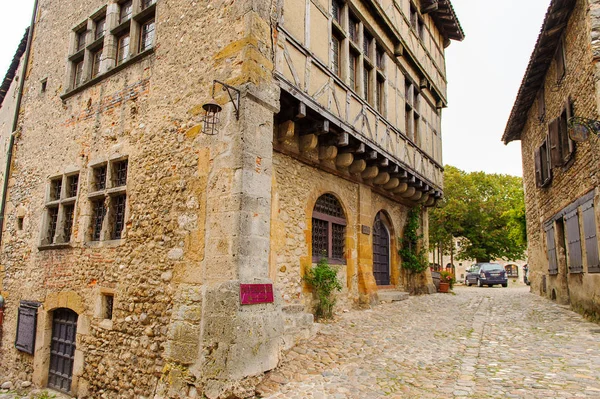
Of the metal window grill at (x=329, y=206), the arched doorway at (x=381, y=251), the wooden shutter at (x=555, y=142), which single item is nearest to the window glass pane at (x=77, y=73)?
the metal window grill at (x=329, y=206)

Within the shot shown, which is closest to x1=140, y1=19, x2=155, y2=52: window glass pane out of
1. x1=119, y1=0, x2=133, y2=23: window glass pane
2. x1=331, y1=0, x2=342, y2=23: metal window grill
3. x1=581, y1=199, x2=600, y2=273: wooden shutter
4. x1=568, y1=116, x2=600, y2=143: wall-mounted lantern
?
x1=119, y1=0, x2=133, y2=23: window glass pane

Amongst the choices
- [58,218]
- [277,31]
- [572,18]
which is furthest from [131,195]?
[572,18]

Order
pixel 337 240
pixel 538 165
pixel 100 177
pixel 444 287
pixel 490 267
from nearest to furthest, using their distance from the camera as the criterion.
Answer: pixel 100 177 < pixel 337 240 < pixel 538 165 < pixel 444 287 < pixel 490 267

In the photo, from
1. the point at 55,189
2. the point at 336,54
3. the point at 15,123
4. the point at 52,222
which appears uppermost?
the point at 336,54

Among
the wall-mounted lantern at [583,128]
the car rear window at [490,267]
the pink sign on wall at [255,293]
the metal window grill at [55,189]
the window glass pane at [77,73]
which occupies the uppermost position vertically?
the window glass pane at [77,73]

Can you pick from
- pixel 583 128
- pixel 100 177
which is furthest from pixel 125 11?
pixel 583 128

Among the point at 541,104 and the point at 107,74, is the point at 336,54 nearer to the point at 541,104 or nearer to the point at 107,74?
the point at 107,74

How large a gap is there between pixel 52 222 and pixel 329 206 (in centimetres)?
542

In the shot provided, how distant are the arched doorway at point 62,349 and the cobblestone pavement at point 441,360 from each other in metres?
4.10

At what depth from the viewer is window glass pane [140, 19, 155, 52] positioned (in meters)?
6.87

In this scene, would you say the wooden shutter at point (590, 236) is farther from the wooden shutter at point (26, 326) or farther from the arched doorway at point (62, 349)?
the wooden shutter at point (26, 326)

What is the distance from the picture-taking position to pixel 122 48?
7453mm

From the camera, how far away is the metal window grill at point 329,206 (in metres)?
7.69

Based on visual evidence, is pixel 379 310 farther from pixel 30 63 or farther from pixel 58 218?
pixel 30 63
